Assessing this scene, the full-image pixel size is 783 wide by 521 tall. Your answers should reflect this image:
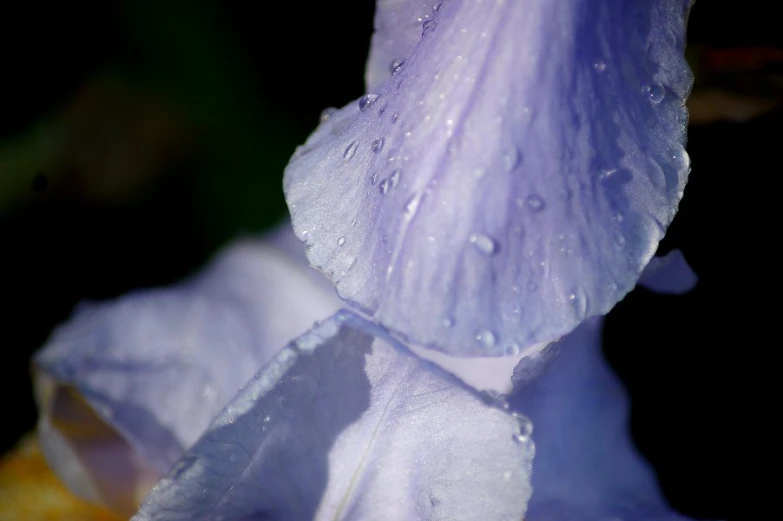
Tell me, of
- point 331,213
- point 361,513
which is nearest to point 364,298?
point 331,213

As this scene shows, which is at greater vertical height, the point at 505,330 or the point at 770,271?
the point at 505,330

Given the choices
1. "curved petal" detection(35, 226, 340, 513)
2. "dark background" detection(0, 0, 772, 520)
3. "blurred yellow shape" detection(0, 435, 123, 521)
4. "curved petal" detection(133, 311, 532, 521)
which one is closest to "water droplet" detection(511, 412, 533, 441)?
"curved petal" detection(133, 311, 532, 521)

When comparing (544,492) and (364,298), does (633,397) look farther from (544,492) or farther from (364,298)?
(364,298)

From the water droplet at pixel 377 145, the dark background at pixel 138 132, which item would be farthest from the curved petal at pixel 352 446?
the dark background at pixel 138 132

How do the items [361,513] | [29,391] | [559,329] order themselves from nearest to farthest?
[559,329]
[361,513]
[29,391]

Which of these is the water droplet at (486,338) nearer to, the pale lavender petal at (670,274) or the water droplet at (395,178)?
the water droplet at (395,178)

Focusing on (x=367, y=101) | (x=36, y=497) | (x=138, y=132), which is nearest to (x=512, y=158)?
(x=367, y=101)

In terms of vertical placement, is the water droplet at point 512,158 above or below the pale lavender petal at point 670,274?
above

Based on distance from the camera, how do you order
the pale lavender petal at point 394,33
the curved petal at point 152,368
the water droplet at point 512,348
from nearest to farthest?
1. the water droplet at point 512,348
2. the pale lavender petal at point 394,33
3. the curved petal at point 152,368
